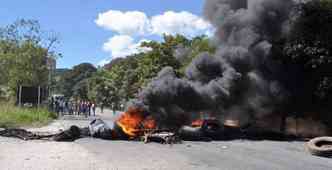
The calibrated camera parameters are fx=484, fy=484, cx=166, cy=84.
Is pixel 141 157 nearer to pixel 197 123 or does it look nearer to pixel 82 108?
pixel 197 123

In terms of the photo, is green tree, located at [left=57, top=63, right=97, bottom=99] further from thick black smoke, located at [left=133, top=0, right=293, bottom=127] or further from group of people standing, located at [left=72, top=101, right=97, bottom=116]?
thick black smoke, located at [left=133, top=0, right=293, bottom=127]

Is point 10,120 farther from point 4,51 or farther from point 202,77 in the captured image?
point 4,51

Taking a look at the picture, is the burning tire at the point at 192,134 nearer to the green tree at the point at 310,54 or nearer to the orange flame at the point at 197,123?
the orange flame at the point at 197,123

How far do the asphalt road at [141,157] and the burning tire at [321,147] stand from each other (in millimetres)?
342

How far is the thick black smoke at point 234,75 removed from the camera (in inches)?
938

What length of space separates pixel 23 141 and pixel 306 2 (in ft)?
60.1

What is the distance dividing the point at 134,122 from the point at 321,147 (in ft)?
27.8

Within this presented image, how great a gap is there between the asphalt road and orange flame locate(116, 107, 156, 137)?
1.65 m

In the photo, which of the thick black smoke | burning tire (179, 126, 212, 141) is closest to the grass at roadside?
the thick black smoke

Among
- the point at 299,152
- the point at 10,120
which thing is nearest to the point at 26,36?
the point at 10,120

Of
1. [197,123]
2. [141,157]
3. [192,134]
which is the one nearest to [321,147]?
[192,134]

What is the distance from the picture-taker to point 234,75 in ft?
83.0

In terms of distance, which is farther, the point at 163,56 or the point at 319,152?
the point at 163,56

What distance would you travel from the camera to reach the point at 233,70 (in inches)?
1011
